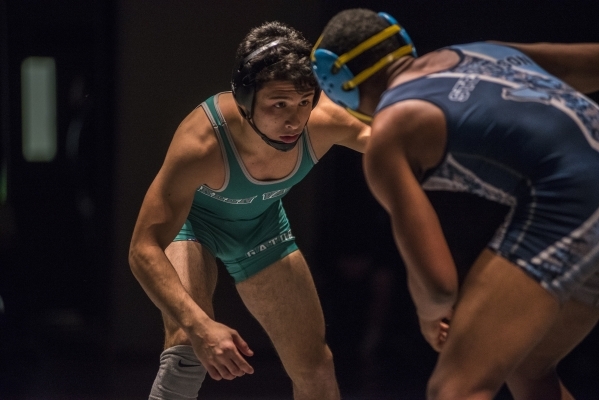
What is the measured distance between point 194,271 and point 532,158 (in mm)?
1365

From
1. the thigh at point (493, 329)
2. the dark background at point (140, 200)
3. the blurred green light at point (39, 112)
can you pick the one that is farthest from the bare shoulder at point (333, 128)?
the blurred green light at point (39, 112)

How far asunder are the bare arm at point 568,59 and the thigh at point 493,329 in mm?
558

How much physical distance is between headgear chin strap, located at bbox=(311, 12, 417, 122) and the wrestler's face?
2.00ft

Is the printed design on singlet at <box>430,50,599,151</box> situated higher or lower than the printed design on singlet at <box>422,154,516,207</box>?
higher

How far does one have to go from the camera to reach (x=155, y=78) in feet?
15.6

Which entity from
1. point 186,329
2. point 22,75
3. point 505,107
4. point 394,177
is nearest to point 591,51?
point 505,107

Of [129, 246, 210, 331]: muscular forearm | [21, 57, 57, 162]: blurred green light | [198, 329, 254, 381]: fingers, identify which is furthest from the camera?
[21, 57, 57, 162]: blurred green light

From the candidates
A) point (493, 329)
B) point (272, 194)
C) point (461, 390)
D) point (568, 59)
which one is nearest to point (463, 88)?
point (568, 59)

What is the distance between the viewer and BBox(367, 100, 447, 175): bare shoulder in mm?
1836

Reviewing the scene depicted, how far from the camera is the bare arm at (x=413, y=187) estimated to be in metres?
1.82

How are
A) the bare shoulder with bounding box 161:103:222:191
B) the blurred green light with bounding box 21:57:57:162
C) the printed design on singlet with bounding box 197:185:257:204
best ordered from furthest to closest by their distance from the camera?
the blurred green light with bounding box 21:57:57:162
the printed design on singlet with bounding box 197:185:257:204
the bare shoulder with bounding box 161:103:222:191

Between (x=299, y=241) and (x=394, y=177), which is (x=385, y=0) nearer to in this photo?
(x=299, y=241)

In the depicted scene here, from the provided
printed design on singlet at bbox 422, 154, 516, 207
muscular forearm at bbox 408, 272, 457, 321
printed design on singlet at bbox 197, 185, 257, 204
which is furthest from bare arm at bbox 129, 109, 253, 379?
printed design on singlet at bbox 422, 154, 516, 207

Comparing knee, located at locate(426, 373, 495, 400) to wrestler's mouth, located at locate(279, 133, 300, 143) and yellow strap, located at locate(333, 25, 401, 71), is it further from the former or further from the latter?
wrestler's mouth, located at locate(279, 133, 300, 143)
